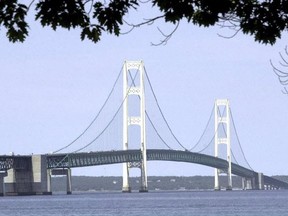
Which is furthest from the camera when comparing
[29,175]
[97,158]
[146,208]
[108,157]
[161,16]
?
[108,157]

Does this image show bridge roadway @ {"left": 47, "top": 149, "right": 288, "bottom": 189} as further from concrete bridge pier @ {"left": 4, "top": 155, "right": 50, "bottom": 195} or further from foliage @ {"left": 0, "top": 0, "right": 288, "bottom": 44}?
foliage @ {"left": 0, "top": 0, "right": 288, "bottom": 44}

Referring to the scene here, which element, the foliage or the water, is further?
the water

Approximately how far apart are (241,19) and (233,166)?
178 meters

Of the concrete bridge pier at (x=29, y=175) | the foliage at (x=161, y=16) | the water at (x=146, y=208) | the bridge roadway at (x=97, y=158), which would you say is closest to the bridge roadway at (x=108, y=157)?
the bridge roadway at (x=97, y=158)


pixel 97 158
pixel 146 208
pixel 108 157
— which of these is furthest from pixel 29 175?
pixel 146 208

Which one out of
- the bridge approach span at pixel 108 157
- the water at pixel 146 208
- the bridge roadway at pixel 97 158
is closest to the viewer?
the water at pixel 146 208

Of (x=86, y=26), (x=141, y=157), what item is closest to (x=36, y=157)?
(x=141, y=157)

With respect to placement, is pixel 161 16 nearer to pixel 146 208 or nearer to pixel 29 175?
pixel 146 208

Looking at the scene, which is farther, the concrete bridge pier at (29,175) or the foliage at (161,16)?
the concrete bridge pier at (29,175)

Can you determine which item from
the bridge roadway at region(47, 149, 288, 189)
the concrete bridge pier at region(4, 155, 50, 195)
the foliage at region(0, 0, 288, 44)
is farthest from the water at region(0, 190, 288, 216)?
the foliage at region(0, 0, 288, 44)

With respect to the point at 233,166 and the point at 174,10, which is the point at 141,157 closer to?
the point at 233,166

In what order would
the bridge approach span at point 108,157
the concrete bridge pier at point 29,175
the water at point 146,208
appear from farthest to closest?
1. the bridge approach span at point 108,157
2. the concrete bridge pier at point 29,175
3. the water at point 146,208

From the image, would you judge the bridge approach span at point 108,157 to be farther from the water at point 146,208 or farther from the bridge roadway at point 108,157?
the water at point 146,208

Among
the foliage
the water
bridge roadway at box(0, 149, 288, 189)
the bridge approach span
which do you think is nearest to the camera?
the foliage
